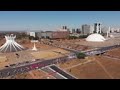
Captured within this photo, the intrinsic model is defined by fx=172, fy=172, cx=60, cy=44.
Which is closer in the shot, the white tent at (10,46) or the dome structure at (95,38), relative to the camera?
the white tent at (10,46)

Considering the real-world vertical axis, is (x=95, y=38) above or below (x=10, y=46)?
above

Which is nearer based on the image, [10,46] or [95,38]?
[10,46]

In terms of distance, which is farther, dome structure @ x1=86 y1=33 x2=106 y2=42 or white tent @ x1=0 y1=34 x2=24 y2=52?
dome structure @ x1=86 y1=33 x2=106 y2=42

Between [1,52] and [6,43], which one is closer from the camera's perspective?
[1,52]
